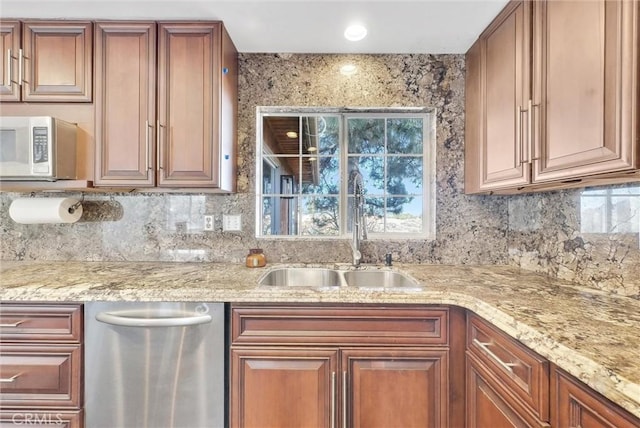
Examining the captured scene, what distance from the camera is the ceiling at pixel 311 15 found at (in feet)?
5.01

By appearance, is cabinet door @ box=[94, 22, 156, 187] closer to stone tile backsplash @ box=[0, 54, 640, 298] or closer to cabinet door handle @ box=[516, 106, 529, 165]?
stone tile backsplash @ box=[0, 54, 640, 298]

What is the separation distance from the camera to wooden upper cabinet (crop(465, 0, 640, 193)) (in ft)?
2.87

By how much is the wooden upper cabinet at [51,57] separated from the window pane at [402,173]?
5.79 feet

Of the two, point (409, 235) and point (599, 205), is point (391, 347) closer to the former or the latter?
point (409, 235)

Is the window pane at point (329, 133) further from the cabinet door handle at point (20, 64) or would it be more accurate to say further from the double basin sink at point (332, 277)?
the cabinet door handle at point (20, 64)

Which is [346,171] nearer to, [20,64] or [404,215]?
[404,215]

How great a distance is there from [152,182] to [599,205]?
210cm

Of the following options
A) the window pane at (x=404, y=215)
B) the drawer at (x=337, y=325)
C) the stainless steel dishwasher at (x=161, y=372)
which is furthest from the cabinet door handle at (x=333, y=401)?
the window pane at (x=404, y=215)

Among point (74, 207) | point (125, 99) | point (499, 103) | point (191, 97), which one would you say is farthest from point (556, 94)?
Result: point (74, 207)

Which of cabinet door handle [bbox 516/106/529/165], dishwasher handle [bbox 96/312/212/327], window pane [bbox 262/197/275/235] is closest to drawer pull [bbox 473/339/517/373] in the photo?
cabinet door handle [bbox 516/106/529/165]

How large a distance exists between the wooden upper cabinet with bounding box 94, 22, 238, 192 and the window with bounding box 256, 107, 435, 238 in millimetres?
467

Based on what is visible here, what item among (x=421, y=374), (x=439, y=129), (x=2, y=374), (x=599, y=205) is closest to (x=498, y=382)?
(x=421, y=374)

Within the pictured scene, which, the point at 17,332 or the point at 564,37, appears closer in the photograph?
the point at 564,37

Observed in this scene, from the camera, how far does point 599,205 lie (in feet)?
4.40
